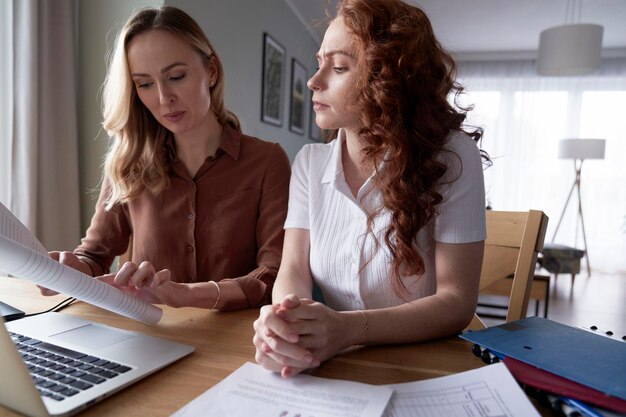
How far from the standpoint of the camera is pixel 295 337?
61cm

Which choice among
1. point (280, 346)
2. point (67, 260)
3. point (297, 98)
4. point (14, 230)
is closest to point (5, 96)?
point (67, 260)

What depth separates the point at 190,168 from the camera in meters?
1.25

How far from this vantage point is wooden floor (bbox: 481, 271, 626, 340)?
330cm

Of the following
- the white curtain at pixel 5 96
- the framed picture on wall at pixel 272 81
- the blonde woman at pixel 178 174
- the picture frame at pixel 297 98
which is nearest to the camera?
the blonde woman at pixel 178 174

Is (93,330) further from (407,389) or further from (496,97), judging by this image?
(496,97)

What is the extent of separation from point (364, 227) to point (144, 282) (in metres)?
0.45

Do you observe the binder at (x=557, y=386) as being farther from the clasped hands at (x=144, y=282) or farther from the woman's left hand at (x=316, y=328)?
the clasped hands at (x=144, y=282)

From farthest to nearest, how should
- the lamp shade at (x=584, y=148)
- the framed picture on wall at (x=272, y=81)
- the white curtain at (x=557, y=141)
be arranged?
the white curtain at (x=557, y=141), the lamp shade at (x=584, y=148), the framed picture on wall at (x=272, y=81)

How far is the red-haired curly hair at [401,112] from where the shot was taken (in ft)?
2.91

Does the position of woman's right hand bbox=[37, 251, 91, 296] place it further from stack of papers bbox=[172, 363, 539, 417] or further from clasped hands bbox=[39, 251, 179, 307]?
stack of papers bbox=[172, 363, 539, 417]

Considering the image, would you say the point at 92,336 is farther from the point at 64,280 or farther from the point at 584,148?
the point at 584,148

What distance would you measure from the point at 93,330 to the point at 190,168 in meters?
0.60

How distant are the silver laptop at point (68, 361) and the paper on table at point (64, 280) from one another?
0.16 ft

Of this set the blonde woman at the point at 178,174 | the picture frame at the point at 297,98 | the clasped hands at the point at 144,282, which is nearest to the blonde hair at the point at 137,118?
the blonde woman at the point at 178,174
